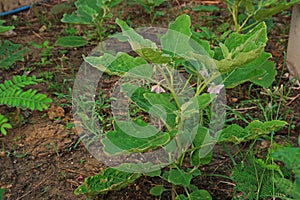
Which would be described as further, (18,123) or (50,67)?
(50,67)

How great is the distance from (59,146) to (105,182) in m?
0.60

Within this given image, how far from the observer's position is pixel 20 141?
2.40m

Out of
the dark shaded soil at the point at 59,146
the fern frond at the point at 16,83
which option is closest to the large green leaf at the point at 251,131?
the dark shaded soil at the point at 59,146

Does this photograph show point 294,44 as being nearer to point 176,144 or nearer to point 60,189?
point 176,144

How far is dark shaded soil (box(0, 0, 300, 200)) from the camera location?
82.7 inches

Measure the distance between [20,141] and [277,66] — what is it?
158 cm

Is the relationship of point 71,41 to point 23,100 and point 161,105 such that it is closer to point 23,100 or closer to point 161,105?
point 23,100

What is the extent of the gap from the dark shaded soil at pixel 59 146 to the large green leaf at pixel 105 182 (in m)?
0.20

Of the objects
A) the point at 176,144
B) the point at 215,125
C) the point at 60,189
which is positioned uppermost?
the point at 176,144

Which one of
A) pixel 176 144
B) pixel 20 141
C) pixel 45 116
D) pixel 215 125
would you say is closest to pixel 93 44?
pixel 45 116

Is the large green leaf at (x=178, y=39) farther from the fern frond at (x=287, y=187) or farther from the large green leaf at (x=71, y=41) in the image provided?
the large green leaf at (x=71, y=41)

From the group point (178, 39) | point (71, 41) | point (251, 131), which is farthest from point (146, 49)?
point (71, 41)

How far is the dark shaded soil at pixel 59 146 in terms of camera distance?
2.10 m

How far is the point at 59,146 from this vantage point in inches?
92.9
